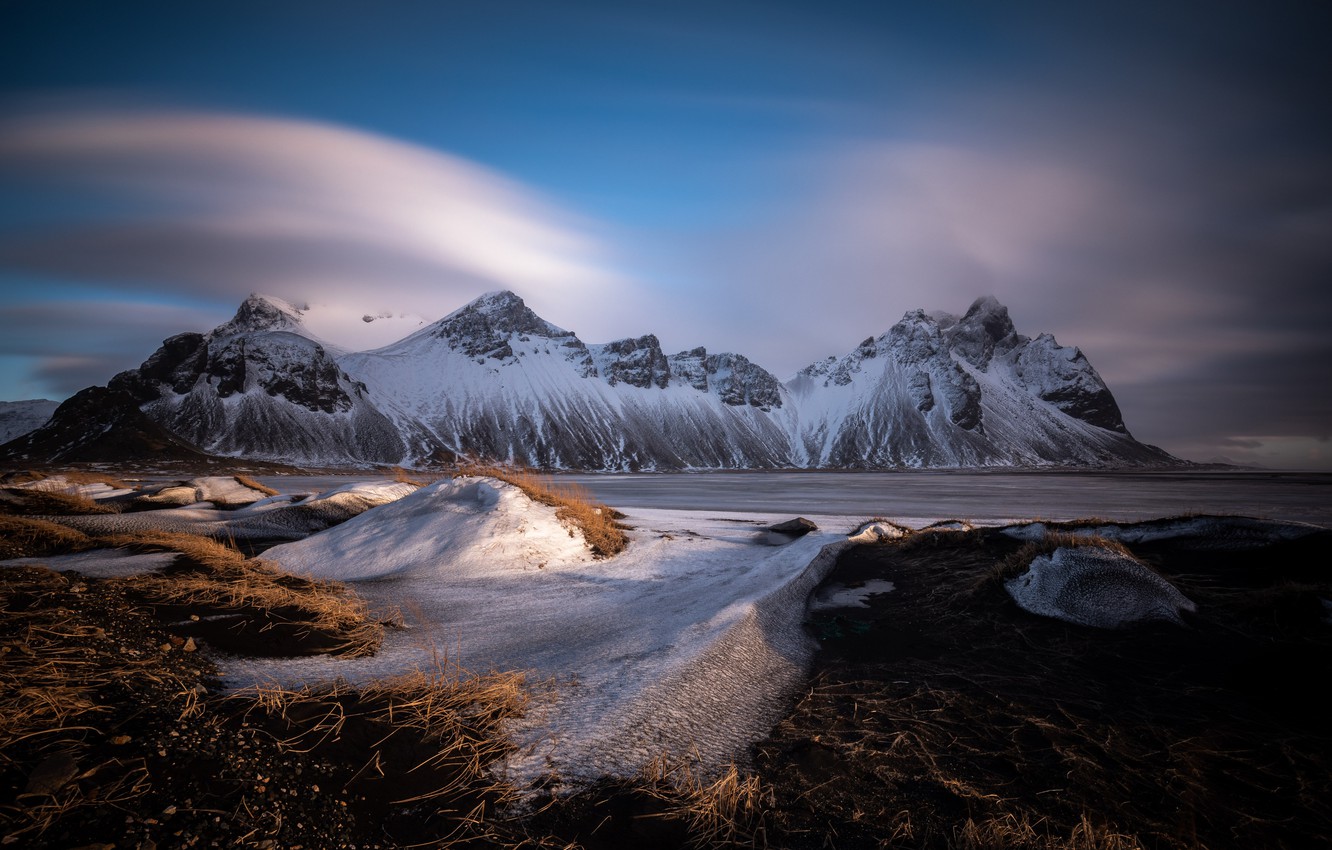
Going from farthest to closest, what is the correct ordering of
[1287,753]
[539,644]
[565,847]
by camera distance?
[539,644]
[1287,753]
[565,847]

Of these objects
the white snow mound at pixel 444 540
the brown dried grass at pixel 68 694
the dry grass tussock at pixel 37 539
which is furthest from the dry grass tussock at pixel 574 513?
the brown dried grass at pixel 68 694

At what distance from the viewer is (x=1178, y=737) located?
9.50 feet

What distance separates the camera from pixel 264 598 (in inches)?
154

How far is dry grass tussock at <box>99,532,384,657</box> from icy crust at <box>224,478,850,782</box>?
266mm

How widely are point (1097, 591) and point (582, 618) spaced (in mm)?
4924

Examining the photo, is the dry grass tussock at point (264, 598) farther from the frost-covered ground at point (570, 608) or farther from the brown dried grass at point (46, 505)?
the brown dried grass at point (46, 505)

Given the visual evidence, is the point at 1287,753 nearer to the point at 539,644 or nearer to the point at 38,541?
the point at 539,644

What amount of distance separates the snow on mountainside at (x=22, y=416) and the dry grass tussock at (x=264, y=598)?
162 metres

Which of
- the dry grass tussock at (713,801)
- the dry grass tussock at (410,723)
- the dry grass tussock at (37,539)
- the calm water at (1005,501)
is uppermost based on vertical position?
the dry grass tussock at (37,539)

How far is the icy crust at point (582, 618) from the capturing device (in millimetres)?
2893

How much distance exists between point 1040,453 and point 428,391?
723ft

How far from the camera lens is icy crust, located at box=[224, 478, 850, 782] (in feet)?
9.49

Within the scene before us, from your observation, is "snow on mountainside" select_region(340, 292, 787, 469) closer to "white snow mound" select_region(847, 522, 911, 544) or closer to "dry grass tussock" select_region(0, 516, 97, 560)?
"white snow mound" select_region(847, 522, 911, 544)

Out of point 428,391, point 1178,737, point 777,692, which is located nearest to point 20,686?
point 777,692
